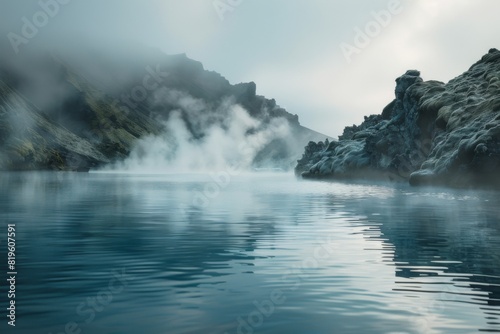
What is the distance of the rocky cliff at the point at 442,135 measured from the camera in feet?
352

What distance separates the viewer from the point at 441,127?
488 ft

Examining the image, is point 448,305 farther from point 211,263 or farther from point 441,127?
point 441,127

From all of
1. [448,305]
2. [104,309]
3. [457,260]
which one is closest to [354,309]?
[448,305]

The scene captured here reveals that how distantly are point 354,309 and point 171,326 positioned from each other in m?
6.21
